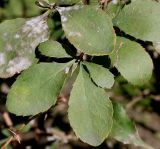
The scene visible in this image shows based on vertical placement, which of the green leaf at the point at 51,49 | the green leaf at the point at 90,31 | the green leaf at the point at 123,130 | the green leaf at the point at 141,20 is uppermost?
the green leaf at the point at 90,31

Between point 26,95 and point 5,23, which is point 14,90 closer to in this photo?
point 26,95

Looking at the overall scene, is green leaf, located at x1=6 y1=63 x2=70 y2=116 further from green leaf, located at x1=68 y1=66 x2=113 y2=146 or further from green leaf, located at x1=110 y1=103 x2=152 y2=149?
green leaf, located at x1=110 y1=103 x2=152 y2=149

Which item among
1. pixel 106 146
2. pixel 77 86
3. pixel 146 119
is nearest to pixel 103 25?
pixel 77 86

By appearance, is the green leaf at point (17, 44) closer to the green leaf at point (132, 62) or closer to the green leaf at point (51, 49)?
the green leaf at point (51, 49)

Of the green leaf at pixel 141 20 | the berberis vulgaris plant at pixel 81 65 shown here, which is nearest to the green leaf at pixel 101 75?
the berberis vulgaris plant at pixel 81 65

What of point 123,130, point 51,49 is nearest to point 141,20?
point 51,49

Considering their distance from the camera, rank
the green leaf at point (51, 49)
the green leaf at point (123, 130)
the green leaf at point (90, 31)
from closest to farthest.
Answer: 1. the green leaf at point (90, 31)
2. the green leaf at point (51, 49)
3. the green leaf at point (123, 130)
